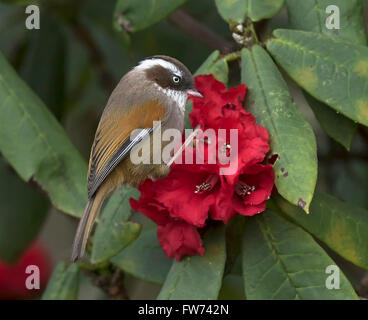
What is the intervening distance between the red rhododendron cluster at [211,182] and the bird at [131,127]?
0.28m

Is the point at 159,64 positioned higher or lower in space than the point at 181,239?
higher

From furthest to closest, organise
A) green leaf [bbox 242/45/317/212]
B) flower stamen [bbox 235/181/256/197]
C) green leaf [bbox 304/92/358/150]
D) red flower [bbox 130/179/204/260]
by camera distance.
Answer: green leaf [bbox 304/92/358/150] < red flower [bbox 130/179/204/260] < flower stamen [bbox 235/181/256/197] < green leaf [bbox 242/45/317/212]

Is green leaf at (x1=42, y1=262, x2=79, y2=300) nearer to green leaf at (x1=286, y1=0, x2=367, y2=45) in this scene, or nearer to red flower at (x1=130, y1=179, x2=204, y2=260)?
red flower at (x1=130, y1=179, x2=204, y2=260)

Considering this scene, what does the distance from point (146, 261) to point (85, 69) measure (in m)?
1.92

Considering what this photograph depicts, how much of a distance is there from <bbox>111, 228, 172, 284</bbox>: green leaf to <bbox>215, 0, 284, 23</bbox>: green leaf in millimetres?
854

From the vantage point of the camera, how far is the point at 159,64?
2.66 meters

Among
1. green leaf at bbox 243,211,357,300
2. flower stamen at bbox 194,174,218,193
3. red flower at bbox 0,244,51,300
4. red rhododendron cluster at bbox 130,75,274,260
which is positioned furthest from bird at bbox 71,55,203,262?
red flower at bbox 0,244,51,300

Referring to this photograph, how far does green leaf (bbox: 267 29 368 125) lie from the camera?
7.03 feet

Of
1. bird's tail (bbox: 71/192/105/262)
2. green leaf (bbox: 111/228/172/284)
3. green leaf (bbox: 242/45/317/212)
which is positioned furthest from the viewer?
green leaf (bbox: 111/228/172/284)

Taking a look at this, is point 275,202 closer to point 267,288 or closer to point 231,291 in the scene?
point 267,288

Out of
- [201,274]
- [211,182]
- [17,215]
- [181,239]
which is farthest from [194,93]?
[17,215]

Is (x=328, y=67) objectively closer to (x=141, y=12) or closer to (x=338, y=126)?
(x=338, y=126)

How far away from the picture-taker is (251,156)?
2.02 meters
